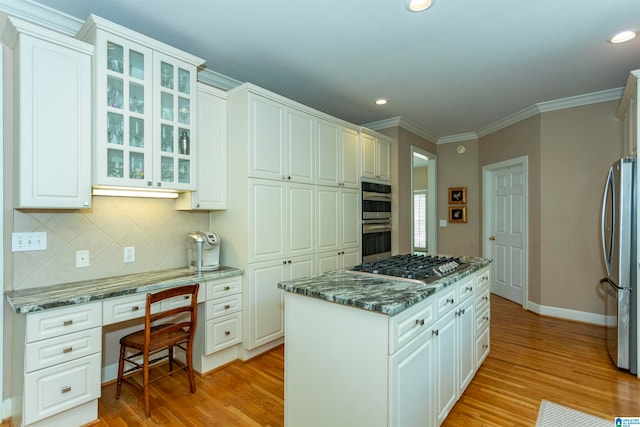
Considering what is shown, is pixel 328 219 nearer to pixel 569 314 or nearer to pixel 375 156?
pixel 375 156

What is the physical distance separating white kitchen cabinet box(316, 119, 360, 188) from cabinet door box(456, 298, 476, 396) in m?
1.88

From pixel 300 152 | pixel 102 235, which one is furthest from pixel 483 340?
pixel 102 235

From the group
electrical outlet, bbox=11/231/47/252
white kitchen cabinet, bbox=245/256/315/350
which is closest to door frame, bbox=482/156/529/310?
white kitchen cabinet, bbox=245/256/315/350

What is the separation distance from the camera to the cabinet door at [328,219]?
3.49 metres

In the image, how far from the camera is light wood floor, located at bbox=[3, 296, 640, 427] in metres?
2.08

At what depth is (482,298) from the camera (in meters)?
2.64

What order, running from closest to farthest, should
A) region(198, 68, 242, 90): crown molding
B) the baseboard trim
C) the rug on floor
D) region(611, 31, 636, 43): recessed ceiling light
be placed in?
1. the rug on floor
2. region(611, 31, 636, 43): recessed ceiling light
3. region(198, 68, 242, 90): crown molding
4. the baseboard trim

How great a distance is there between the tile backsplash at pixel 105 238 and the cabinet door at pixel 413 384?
219cm

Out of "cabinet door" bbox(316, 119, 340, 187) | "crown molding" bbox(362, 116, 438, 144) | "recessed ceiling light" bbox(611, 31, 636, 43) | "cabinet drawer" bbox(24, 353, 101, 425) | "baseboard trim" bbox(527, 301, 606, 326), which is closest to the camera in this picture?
"cabinet drawer" bbox(24, 353, 101, 425)

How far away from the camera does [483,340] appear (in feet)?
8.87

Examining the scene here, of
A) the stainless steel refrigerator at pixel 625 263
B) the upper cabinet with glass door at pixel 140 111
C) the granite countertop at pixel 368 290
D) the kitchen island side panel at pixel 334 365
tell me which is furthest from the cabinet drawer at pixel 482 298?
the upper cabinet with glass door at pixel 140 111

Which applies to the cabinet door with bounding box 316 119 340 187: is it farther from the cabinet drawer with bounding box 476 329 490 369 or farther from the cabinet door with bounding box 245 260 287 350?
the cabinet drawer with bounding box 476 329 490 369

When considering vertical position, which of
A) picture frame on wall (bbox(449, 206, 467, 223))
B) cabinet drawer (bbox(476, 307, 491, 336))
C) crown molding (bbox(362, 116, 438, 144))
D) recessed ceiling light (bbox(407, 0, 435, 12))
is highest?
recessed ceiling light (bbox(407, 0, 435, 12))

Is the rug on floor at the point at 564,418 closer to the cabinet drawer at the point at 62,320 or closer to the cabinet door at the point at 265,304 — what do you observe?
the cabinet door at the point at 265,304
